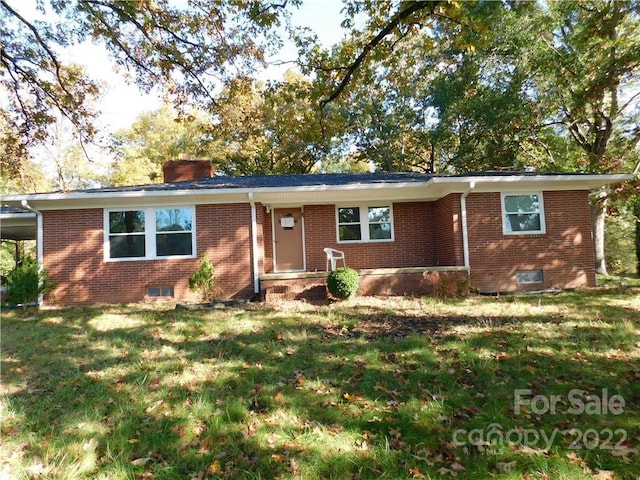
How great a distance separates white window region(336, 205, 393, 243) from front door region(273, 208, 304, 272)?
1240mm

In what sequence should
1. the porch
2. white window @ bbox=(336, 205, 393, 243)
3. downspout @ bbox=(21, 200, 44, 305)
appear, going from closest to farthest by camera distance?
the porch → downspout @ bbox=(21, 200, 44, 305) → white window @ bbox=(336, 205, 393, 243)

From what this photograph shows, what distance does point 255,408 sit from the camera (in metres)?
3.93

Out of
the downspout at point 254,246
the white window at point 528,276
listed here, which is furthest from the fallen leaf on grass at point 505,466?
the white window at point 528,276

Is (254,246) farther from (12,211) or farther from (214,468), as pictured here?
(214,468)

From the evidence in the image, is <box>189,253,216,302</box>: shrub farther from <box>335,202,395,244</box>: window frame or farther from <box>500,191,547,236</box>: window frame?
<box>500,191,547,236</box>: window frame

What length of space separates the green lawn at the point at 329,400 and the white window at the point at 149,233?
364 cm

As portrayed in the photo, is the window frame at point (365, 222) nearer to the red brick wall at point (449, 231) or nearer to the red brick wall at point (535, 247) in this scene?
the red brick wall at point (449, 231)

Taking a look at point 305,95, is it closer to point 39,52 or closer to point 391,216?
point 391,216

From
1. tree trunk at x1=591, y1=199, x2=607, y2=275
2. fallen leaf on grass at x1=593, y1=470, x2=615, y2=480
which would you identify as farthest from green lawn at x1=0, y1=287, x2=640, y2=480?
tree trunk at x1=591, y1=199, x2=607, y2=275

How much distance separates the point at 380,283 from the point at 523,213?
4489 mm

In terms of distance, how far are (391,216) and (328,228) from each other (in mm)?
1972

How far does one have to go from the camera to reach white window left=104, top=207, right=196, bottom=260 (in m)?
10.2

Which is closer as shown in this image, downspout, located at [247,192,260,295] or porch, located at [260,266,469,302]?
porch, located at [260,266,469,302]

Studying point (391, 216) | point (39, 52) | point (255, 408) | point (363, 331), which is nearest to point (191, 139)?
point (39, 52)
